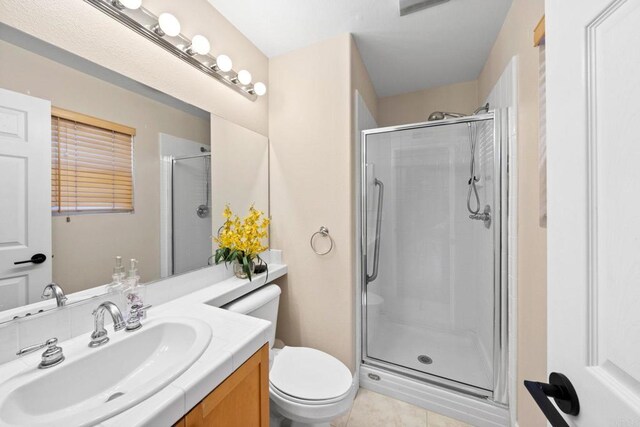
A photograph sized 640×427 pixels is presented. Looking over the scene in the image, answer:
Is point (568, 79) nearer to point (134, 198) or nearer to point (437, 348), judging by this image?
point (134, 198)

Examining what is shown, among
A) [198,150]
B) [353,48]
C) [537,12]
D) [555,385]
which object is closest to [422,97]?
[353,48]

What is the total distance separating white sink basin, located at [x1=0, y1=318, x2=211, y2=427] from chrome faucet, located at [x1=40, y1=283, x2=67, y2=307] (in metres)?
0.14

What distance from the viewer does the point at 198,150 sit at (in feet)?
4.39

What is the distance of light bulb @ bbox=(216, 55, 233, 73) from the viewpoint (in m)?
1.38

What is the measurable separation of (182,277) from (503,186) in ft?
6.03

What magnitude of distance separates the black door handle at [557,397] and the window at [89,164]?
1.37 m

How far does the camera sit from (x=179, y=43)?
47.7 inches

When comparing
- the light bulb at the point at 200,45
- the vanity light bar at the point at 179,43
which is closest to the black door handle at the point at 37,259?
the vanity light bar at the point at 179,43

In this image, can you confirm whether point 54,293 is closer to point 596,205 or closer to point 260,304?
point 260,304

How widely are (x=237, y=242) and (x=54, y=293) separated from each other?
743mm

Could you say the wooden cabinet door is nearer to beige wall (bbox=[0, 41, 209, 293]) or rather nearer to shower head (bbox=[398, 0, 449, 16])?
beige wall (bbox=[0, 41, 209, 293])

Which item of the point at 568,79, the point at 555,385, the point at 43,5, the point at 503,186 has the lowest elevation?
the point at 555,385

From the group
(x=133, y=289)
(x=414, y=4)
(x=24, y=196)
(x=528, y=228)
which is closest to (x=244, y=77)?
(x=414, y=4)

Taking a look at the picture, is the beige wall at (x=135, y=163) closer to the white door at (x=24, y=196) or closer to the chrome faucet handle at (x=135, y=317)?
the white door at (x=24, y=196)
